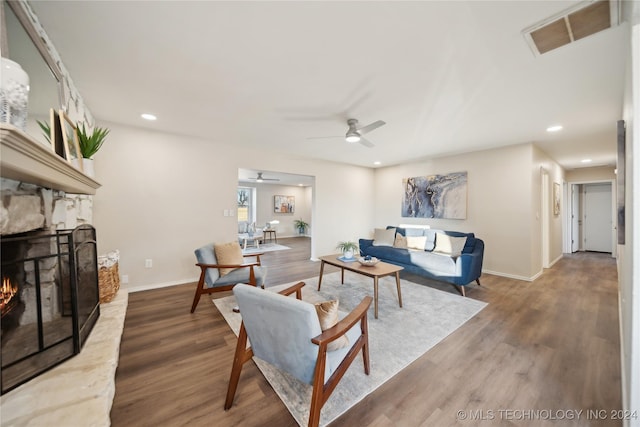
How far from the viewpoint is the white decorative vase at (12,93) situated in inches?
35.8

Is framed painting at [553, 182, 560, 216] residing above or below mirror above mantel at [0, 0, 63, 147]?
below

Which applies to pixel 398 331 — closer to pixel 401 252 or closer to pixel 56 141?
pixel 401 252

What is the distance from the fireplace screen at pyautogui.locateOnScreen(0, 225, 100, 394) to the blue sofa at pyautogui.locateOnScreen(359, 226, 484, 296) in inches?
160

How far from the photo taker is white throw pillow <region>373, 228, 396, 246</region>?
16.3 feet

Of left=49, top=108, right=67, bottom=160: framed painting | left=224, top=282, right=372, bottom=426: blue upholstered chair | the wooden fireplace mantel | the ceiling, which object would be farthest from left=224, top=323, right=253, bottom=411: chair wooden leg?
the ceiling

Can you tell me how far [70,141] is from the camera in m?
1.83

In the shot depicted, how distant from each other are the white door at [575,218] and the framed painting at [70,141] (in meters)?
10.3

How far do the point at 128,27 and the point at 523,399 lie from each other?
366 cm

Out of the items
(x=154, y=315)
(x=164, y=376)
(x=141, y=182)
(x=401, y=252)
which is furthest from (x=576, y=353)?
(x=141, y=182)

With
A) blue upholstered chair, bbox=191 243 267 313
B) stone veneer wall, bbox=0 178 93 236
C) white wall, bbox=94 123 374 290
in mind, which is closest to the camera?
stone veneer wall, bbox=0 178 93 236

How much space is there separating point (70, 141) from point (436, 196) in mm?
5686

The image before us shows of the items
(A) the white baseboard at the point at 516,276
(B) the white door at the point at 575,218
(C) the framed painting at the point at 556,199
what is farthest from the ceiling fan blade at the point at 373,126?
(B) the white door at the point at 575,218

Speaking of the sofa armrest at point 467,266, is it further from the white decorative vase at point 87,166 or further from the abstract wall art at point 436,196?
the white decorative vase at point 87,166

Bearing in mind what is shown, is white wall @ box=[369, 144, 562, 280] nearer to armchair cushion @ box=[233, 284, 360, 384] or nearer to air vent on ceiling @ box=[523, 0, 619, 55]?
air vent on ceiling @ box=[523, 0, 619, 55]
